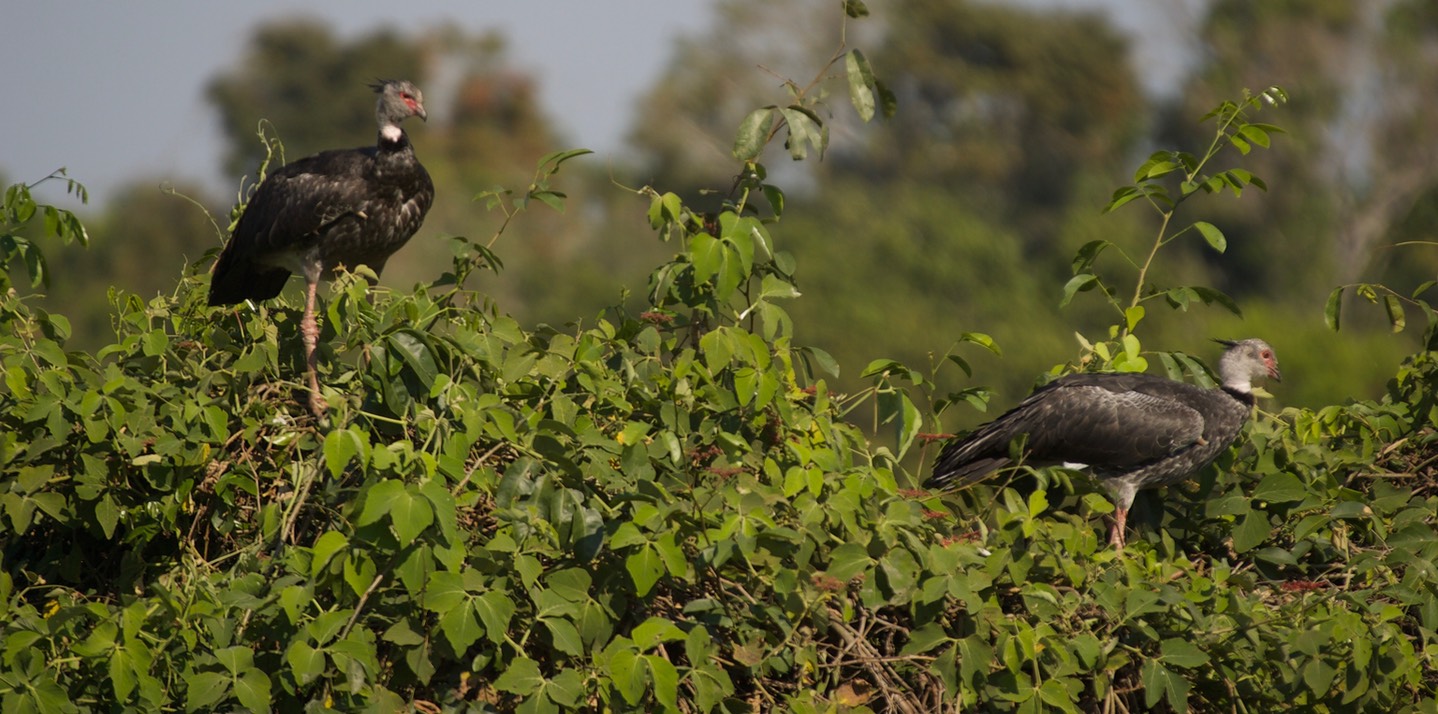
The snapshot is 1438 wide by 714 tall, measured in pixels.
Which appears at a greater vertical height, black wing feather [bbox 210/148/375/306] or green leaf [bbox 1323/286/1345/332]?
black wing feather [bbox 210/148/375/306]

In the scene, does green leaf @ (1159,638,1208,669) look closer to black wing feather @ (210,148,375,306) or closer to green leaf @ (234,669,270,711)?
green leaf @ (234,669,270,711)

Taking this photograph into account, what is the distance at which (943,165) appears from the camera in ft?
108

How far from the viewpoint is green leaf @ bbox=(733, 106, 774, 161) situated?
12.7 feet

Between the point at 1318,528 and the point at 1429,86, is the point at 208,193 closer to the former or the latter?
the point at 1429,86

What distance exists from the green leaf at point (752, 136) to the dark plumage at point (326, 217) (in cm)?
168

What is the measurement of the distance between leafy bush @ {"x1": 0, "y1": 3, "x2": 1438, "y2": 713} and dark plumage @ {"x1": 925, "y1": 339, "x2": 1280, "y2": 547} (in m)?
0.69

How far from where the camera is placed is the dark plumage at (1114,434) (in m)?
4.98

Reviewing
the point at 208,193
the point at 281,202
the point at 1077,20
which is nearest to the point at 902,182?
the point at 1077,20

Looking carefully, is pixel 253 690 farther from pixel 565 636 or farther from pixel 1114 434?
pixel 1114 434

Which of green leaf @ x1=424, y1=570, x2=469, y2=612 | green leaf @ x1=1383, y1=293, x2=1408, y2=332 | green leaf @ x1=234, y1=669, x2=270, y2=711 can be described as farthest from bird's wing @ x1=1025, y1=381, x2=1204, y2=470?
green leaf @ x1=234, y1=669, x2=270, y2=711

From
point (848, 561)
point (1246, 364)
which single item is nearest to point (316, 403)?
point (848, 561)

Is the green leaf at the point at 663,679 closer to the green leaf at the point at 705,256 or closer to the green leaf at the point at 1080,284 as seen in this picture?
the green leaf at the point at 705,256

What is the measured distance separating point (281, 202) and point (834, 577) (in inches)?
98.6

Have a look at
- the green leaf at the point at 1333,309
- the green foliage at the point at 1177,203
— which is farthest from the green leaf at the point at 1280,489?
the green leaf at the point at 1333,309
